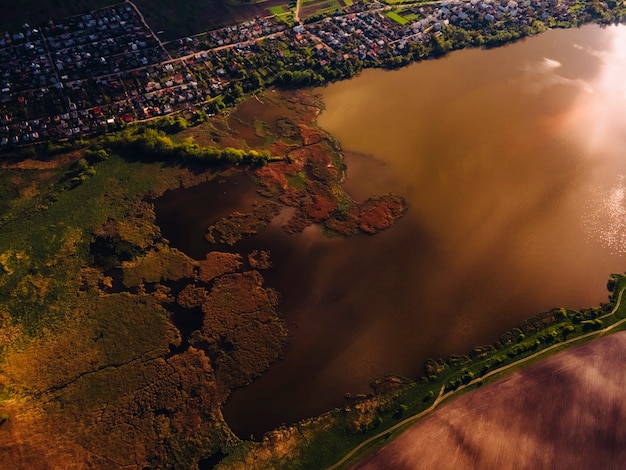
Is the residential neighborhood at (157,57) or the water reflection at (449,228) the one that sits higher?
the residential neighborhood at (157,57)

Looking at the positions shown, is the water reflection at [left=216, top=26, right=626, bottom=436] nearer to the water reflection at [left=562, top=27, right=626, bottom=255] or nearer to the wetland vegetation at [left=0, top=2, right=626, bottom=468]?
the water reflection at [left=562, top=27, right=626, bottom=255]

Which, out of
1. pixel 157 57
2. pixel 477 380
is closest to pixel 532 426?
pixel 477 380

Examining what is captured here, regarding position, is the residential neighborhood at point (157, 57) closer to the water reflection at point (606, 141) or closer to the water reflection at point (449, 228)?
the water reflection at point (449, 228)

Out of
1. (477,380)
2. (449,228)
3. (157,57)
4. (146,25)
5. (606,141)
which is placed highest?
(146,25)

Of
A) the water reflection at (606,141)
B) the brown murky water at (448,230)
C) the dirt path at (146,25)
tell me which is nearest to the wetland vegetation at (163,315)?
the brown murky water at (448,230)

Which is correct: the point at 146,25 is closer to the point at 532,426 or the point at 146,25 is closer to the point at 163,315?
the point at 163,315
